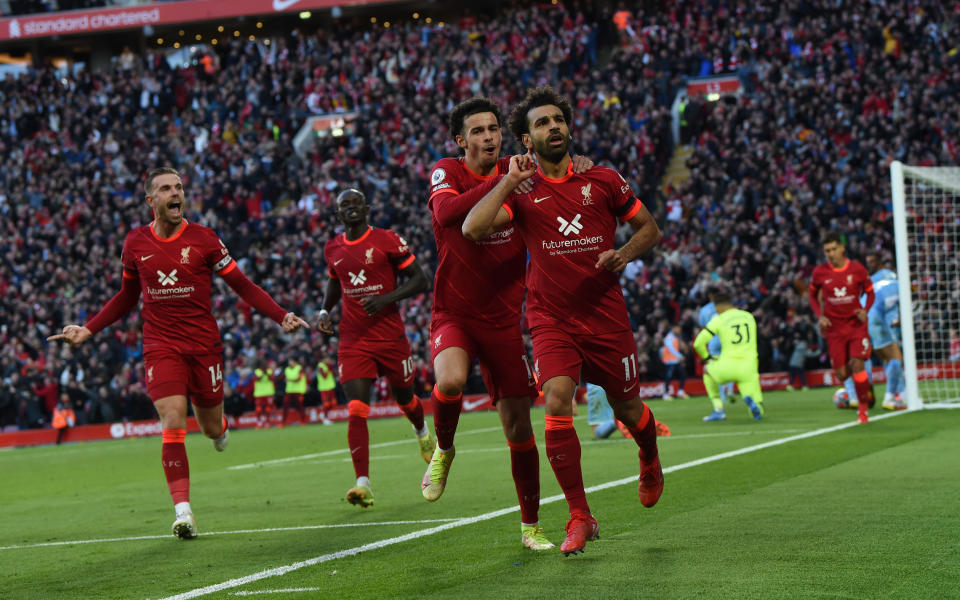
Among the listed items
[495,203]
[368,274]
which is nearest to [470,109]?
[495,203]

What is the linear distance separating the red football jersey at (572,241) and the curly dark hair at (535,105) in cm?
33

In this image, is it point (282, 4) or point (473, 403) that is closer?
point (473, 403)

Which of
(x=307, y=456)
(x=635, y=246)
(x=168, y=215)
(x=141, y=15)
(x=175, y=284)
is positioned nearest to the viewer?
(x=635, y=246)

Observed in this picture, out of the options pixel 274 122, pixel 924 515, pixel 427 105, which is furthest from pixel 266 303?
pixel 274 122

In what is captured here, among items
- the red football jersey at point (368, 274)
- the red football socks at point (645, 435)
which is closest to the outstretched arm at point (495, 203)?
the red football socks at point (645, 435)

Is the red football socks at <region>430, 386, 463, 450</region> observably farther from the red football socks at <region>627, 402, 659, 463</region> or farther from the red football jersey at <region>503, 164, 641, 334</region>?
the red football socks at <region>627, 402, 659, 463</region>

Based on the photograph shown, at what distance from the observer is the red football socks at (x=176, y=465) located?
8.23 meters

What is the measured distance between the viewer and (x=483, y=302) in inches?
275

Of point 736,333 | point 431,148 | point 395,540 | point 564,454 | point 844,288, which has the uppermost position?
point 431,148

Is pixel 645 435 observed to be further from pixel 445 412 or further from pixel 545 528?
pixel 445 412

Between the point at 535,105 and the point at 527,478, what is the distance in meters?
2.15

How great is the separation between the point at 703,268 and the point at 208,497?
704 inches

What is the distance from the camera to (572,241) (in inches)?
254

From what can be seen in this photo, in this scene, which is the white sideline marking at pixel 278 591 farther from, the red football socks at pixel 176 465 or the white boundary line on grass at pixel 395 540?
the red football socks at pixel 176 465
